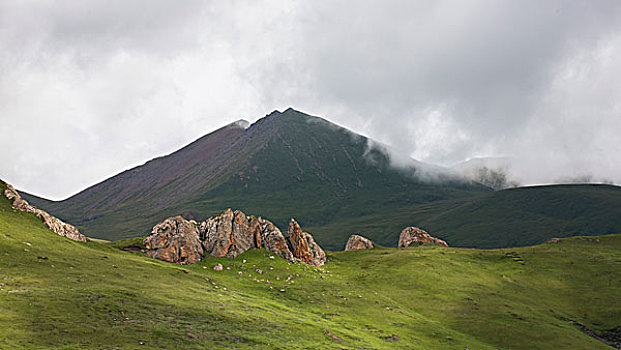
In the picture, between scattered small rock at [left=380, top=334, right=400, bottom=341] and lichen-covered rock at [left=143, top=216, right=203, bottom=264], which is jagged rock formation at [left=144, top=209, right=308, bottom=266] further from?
scattered small rock at [left=380, top=334, right=400, bottom=341]

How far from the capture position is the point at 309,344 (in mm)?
45438


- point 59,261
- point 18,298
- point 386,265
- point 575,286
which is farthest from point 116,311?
point 575,286

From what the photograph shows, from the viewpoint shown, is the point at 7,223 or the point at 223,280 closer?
the point at 7,223

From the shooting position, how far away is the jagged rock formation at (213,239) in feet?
289

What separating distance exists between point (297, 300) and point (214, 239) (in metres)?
33.9

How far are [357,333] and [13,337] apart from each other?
4079cm

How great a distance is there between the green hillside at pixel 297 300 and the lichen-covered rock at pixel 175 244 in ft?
16.7

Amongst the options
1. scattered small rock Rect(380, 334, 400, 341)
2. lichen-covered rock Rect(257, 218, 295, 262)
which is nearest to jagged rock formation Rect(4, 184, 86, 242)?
lichen-covered rock Rect(257, 218, 295, 262)

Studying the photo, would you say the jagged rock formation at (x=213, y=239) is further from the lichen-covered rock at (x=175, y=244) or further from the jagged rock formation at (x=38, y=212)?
the jagged rock formation at (x=38, y=212)

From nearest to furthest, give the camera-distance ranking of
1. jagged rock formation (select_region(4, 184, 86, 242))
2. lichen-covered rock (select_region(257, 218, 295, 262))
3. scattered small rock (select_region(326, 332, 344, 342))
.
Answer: scattered small rock (select_region(326, 332, 344, 342)), jagged rock formation (select_region(4, 184, 86, 242)), lichen-covered rock (select_region(257, 218, 295, 262))

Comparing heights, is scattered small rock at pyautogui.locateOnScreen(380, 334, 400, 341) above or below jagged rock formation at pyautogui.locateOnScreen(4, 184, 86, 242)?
below

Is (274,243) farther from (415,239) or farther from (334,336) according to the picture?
(415,239)

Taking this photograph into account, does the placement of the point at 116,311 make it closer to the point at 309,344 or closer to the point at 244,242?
the point at 309,344

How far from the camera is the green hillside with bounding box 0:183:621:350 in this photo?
38.3 m
